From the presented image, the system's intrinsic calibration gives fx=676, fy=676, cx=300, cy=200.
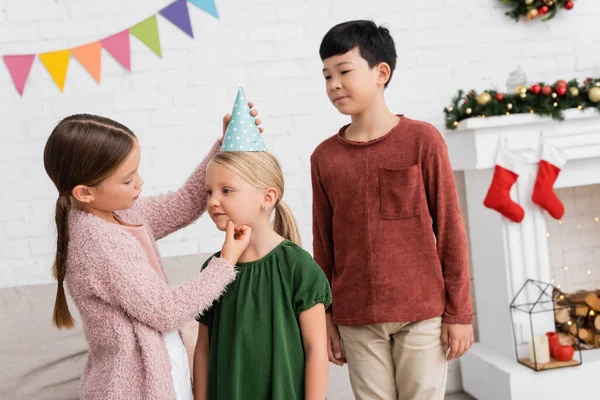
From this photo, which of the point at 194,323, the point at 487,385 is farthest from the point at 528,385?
the point at 194,323

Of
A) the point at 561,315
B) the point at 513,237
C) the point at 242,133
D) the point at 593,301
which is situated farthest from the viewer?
the point at 593,301

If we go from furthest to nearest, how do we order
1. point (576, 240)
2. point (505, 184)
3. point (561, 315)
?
point (576, 240), point (561, 315), point (505, 184)

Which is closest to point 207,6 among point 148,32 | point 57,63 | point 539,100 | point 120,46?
point 148,32

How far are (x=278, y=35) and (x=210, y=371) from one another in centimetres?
175

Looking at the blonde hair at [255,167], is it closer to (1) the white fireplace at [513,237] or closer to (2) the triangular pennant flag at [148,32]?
(1) the white fireplace at [513,237]

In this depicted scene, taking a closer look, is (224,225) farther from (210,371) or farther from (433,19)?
(433,19)

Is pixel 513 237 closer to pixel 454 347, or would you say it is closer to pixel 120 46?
pixel 454 347

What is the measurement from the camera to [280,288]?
4.49ft

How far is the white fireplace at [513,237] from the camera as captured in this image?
2.59m

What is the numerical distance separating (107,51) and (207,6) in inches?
17.5

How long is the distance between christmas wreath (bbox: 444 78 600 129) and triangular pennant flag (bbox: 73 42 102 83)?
Answer: 1.47 metres

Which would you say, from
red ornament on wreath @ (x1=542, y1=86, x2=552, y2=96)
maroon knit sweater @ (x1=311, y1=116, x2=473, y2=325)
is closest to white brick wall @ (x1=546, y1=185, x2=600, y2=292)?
red ornament on wreath @ (x1=542, y1=86, x2=552, y2=96)

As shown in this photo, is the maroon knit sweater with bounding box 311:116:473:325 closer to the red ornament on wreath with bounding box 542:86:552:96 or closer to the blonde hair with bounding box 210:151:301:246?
the blonde hair with bounding box 210:151:301:246

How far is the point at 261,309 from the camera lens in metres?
1.36
